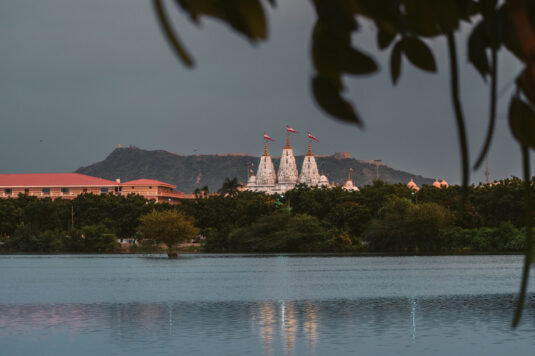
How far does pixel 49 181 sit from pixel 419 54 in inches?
5831

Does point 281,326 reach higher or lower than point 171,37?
lower

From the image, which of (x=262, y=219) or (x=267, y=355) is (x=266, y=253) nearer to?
(x=262, y=219)

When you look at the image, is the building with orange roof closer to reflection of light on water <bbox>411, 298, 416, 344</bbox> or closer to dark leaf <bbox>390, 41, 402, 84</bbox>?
reflection of light on water <bbox>411, 298, 416, 344</bbox>

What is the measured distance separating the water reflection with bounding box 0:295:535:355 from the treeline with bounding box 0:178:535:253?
35.9 meters

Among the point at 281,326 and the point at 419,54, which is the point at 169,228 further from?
the point at 419,54

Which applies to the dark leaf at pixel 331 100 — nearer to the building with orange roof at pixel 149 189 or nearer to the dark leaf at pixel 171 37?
the dark leaf at pixel 171 37

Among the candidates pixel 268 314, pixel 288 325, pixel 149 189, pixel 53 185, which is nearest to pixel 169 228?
pixel 268 314

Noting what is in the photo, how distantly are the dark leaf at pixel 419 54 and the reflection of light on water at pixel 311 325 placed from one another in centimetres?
1967

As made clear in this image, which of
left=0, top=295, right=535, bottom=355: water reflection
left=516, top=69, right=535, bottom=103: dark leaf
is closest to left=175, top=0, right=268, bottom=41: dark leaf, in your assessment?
left=516, top=69, right=535, bottom=103: dark leaf

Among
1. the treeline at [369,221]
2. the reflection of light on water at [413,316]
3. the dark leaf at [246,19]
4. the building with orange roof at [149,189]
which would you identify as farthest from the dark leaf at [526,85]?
the building with orange roof at [149,189]

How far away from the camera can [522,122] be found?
114 centimetres

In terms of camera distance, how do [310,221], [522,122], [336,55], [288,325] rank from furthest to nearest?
[310,221]
[288,325]
[522,122]
[336,55]

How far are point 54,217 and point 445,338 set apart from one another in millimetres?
73696

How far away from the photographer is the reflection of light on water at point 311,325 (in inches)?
879
